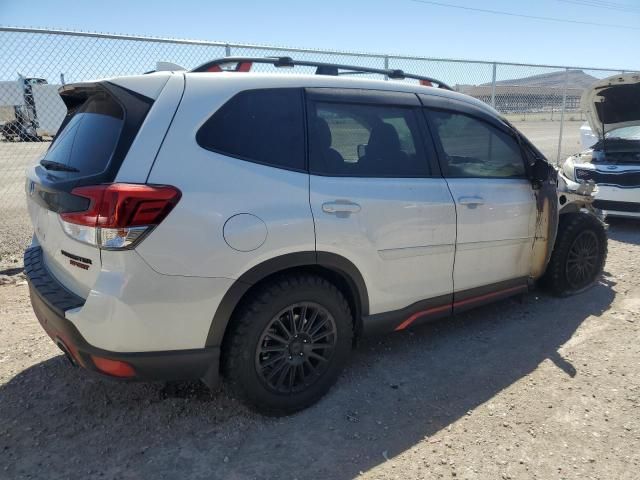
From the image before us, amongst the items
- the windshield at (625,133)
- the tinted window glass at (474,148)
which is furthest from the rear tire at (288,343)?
the windshield at (625,133)

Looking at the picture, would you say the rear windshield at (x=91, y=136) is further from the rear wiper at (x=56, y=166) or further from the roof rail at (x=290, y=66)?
the roof rail at (x=290, y=66)

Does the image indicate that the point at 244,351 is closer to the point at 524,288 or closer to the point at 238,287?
the point at 238,287

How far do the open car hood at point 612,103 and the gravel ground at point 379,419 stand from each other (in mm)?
4025

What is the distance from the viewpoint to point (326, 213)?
273 cm

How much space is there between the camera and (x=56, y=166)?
274 centimetres

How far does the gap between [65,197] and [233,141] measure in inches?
32.7

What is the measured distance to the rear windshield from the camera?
2.45 metres

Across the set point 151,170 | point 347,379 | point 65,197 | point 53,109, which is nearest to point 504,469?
point 347,379

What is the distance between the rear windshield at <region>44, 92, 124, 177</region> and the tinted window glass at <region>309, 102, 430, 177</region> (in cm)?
101

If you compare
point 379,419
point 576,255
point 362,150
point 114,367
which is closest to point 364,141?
point 362,150

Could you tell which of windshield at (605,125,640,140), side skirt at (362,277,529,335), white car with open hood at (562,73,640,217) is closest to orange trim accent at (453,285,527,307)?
side skirt at (362,277,529,335)

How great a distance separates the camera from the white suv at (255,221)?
231cm

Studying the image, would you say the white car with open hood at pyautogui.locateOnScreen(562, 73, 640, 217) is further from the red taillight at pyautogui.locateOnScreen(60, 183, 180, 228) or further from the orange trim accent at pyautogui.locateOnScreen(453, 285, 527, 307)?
the red taillight at pyautogui.locateOnScreen(60, 183, 180, 228)

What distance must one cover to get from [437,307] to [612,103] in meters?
5.44
